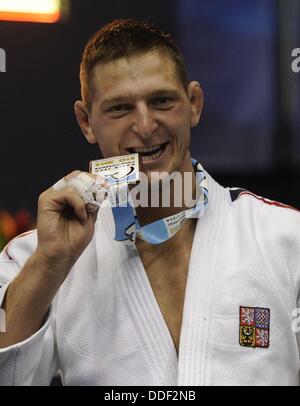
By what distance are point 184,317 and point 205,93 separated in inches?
44.5

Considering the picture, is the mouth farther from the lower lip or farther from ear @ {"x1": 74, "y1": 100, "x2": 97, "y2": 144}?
ear @ {"x1": 74, "y1": 100, "x2": 97, "y2": 144}

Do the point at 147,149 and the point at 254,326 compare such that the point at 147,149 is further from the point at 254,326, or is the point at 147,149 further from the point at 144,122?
the point at 254,326

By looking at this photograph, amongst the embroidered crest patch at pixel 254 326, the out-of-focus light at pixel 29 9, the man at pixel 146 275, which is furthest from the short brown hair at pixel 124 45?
the embroidered crest patch at pixel 254 326

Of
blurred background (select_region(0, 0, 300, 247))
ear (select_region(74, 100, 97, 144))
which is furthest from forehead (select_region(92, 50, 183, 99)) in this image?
blurred background (select_region(0, 0, 300, 247))

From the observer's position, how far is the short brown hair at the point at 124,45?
87.8 inches

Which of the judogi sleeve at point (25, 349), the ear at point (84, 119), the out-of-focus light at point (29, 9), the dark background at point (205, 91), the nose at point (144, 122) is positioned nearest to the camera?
the judogi sleeve at point (25, 349)

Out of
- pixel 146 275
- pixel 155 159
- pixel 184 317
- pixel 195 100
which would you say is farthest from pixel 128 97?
pixel 184 317

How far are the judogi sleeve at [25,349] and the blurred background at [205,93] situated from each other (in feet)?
1.99

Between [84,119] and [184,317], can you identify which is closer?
[184,317]

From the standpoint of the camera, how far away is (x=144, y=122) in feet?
7.07

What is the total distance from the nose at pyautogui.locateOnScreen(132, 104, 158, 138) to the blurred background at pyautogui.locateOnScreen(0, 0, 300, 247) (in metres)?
0.66

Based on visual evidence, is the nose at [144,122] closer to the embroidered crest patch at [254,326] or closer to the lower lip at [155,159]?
the lower lip at [155,159]

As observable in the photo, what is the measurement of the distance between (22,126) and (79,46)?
0.33m

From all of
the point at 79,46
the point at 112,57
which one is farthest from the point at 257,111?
the point at 112,57
